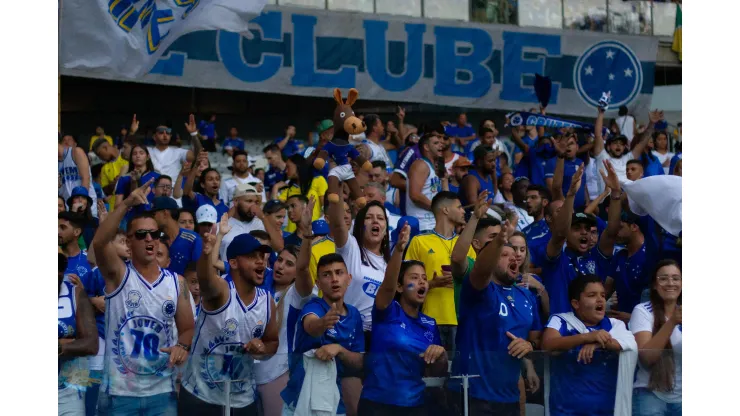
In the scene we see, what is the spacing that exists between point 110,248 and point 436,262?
8.50 feet

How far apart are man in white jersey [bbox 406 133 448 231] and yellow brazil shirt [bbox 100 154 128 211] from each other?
12.2 feet

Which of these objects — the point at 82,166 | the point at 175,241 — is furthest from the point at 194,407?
the point at 82,166

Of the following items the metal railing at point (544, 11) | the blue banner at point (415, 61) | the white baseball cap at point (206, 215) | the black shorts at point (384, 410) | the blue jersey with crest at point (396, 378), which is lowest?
the black shorts at point (384, 410)

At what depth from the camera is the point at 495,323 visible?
7426 mm

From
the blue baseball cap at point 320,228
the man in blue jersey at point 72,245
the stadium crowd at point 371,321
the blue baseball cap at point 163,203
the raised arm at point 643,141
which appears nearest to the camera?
the stadium crowd at point 371,321

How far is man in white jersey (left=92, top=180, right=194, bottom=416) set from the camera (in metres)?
6.69

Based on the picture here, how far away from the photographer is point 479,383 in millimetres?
6902

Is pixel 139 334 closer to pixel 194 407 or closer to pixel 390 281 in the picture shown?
pixel 194 407

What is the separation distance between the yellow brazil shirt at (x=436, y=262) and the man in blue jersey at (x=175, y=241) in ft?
6.70

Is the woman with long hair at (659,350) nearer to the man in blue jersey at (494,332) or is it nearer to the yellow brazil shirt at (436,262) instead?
the man in blue jersey at (494,332)

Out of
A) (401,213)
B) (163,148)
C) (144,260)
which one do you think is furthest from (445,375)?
(163,148)

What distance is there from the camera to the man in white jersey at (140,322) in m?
6.69

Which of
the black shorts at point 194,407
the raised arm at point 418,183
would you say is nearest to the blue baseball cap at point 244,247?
the black shorts at point 194,407

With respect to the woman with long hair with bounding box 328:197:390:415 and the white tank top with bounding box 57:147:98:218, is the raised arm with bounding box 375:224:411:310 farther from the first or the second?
the white tank top with bounding box 57:147:98:218
